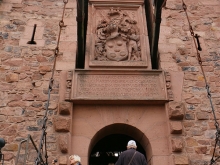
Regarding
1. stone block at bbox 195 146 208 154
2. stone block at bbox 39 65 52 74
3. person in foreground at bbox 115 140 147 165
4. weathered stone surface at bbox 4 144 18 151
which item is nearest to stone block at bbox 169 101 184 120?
stone block at bbox 195 146 208 154

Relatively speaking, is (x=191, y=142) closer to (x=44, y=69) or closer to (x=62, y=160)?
(x=62, y=160)

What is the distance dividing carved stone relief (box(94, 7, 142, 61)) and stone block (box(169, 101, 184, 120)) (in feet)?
3.82

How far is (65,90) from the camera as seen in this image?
495cm

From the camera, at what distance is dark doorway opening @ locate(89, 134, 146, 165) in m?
6.27

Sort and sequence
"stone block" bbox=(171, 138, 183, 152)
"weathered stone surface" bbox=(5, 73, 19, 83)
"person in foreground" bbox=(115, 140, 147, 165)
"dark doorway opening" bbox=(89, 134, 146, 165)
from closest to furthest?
"person in foreground" bbox=(115, 140, 147, 165) → "stone block" bbox=(171, 138, 183, 152) → "weathered stone surface" bbox=(5, 73, 19, 83) → "dark doorway opening" bbox=(89, 134, 146, 165)

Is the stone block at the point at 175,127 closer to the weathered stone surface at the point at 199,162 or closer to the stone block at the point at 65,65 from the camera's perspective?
the weathered stone surface at the point at 199,162

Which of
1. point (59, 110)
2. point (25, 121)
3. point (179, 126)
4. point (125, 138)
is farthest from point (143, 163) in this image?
point (125, 138)

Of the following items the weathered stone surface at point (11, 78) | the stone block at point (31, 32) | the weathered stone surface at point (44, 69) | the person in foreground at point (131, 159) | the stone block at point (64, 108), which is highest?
the stone block at point (31, 32)

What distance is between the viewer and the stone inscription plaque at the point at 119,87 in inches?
192

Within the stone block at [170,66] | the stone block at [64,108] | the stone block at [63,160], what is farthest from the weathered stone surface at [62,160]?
the stone block at [170,66]

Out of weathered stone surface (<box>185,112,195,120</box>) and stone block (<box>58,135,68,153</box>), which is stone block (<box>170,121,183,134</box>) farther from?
stone block (<box>58,135,68,153</box>)

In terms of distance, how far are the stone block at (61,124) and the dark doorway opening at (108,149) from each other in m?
1.74

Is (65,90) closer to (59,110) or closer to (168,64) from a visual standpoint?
(59,110)

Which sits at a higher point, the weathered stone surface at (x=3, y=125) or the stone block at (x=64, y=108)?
the stone block at (x=64, y=108)
